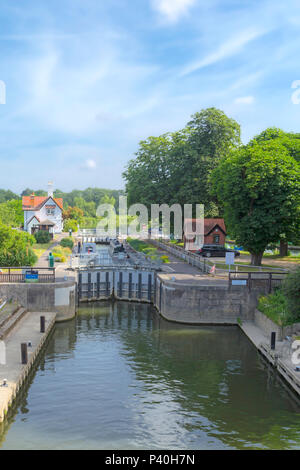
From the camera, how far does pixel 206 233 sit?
57.2m

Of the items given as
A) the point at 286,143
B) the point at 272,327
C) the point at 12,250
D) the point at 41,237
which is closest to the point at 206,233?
the point at 286,143

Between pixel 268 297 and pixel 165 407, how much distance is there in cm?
1638

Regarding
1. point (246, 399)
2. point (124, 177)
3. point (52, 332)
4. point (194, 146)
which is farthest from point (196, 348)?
point (124, 177)

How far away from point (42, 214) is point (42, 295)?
6116cm

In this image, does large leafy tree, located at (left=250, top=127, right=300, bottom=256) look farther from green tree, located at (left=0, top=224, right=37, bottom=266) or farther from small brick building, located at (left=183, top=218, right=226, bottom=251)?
green tree, located at (left=0, top=224, right=37, bottom=266)

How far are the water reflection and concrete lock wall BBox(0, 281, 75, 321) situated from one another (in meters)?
2.53

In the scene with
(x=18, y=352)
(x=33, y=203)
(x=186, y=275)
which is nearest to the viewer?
(x=18, y=352)

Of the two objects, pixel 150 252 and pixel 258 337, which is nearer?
pixel 258 337

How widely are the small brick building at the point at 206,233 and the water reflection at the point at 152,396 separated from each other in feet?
Answer: 84.9

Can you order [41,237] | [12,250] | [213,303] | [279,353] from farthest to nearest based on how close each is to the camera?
[41,237]
[12,250]
[213,303]
[279,353]

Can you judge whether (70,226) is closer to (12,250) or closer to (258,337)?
(12,250)

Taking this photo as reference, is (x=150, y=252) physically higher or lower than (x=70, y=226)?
lower

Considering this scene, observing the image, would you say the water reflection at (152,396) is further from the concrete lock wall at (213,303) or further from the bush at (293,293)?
the bush at (293,293)
